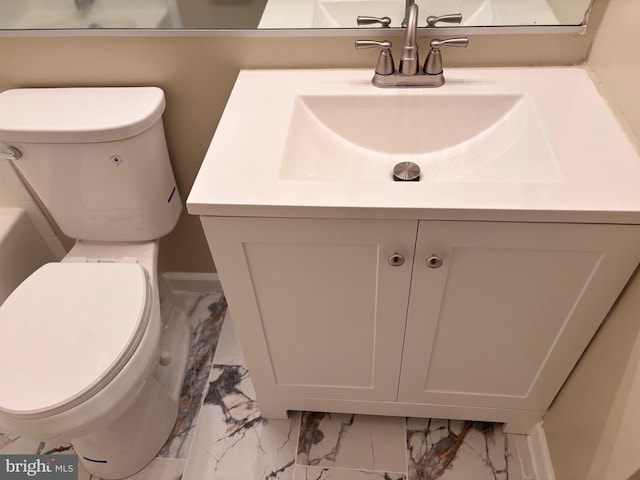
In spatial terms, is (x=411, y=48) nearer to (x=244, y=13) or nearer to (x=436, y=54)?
(x=436, y=54)

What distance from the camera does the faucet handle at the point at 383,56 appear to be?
0.95m

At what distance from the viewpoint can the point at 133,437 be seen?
4.01 feet

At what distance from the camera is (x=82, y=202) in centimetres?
118

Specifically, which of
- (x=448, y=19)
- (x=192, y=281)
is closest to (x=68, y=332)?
(x=192, y=281)

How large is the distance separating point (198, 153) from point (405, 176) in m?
0.60

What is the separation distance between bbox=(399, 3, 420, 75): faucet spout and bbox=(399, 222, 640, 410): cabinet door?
388mm

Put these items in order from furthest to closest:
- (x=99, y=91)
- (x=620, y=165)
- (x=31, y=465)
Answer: (x=31, y=465) < (x=99, y=91) < (x=620, y=165)

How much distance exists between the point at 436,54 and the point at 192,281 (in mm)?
1081

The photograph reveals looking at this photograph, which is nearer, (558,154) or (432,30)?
(558,154)

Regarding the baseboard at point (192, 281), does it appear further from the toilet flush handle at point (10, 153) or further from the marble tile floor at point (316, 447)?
the toilet flush handle at point (10, 153)

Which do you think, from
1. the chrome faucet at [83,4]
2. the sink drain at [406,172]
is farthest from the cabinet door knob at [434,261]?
the chrome faucet at [83,4]

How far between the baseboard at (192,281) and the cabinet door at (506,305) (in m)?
0.76

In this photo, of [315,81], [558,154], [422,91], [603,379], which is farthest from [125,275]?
[603,379]

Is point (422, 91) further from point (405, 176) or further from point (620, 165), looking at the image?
point (620, 165)
